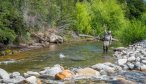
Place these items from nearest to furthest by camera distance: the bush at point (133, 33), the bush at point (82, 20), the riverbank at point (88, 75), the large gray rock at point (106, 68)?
the riverbank at point (88, 75) → the large gray rock at point (106, 68) → the bush at point (133, 33) → the bush at point (82, 20)

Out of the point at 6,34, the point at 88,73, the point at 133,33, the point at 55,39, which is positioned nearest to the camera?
the point at 88,73

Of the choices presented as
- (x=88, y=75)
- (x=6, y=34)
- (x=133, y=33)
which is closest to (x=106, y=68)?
(x=88, y=75)

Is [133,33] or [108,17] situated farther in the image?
[108,17]

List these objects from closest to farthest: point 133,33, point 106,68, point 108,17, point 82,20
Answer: point 106,68 < point 133,33 < point 82,20 < point 108,17

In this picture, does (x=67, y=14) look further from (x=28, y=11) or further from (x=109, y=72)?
(x=109, y=72)

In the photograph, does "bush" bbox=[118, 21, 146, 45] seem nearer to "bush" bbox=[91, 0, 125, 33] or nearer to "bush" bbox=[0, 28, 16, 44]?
"bush" bbox=[0, 28, 16, 44]

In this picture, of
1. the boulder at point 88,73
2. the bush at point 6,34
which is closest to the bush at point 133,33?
the bush at point 6,34

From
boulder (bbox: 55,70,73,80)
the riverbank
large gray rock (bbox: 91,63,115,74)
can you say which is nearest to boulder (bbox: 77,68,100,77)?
the riverbank

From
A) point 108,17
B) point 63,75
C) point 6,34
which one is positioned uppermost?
point 6,34

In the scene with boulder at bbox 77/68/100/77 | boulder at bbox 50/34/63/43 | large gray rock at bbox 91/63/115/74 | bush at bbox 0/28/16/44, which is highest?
bush at bbox 0/28/16/44

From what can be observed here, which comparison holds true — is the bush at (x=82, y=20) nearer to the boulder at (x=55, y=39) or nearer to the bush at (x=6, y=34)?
the boulder at (x=55, y=39)

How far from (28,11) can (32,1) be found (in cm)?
128

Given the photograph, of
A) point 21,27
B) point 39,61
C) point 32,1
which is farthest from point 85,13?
point 39,61

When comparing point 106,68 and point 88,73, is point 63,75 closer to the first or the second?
point 88,73
